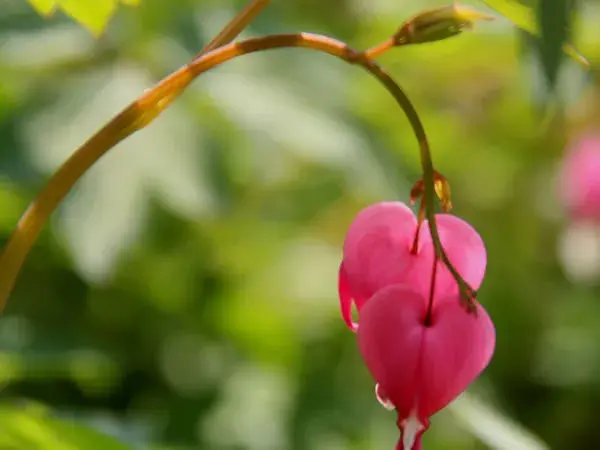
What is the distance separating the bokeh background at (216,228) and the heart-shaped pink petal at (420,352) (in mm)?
371

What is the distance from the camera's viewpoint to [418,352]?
633 mm

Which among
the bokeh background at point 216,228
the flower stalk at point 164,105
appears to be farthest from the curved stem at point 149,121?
the bokeh background at point 216,228

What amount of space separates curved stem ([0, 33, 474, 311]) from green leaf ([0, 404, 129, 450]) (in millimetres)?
191

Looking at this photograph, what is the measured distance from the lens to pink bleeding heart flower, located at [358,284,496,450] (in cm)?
63

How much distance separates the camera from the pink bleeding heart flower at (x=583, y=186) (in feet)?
7.87

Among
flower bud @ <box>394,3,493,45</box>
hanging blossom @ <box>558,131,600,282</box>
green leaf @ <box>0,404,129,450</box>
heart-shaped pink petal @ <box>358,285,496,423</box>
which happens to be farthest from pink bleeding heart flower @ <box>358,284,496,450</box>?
hanging blossom @ <box>558,131,600,282</box>

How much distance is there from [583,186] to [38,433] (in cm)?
186

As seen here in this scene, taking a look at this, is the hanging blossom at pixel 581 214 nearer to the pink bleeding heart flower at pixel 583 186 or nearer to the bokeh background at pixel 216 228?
the pink bleeding heart flower at pixel 583 186

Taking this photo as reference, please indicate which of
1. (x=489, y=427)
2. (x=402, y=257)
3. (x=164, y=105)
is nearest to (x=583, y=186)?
(x=489, y=427)

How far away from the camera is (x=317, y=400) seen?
157 cm

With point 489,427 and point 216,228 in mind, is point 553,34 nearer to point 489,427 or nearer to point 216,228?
point 489,427

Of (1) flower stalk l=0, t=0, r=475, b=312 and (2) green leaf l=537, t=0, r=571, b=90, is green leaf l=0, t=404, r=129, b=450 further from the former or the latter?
(2) green leaf l=537, t=0, r=571, b=90

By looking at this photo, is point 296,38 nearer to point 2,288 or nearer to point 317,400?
point 2,288

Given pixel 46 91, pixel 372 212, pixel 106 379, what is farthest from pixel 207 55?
pixel 106 379
